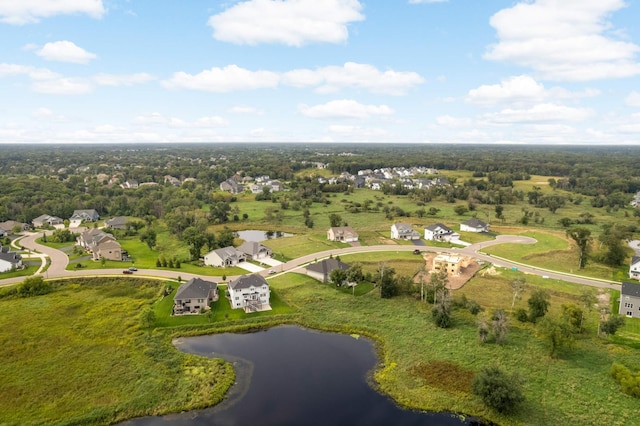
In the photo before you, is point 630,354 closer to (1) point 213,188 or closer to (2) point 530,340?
(2) point 530,340

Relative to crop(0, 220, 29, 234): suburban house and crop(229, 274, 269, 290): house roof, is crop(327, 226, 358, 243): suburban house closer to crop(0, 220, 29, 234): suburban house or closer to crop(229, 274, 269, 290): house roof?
crop(229, 274, 269, 290): house roof

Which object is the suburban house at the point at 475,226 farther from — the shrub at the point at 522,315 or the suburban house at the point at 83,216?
the suburban house at the point at 83,216

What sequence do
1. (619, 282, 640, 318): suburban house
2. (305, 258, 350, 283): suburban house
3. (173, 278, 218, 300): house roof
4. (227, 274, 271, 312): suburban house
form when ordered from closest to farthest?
(619, 282, 640, 318): suburban house
(173, 278, 218, 300): house roof
(227, 274, 271, 312): suburban house
(305, 258, 350, 283): suburban house

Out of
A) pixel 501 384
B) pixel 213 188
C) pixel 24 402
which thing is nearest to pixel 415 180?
pixel 213 188

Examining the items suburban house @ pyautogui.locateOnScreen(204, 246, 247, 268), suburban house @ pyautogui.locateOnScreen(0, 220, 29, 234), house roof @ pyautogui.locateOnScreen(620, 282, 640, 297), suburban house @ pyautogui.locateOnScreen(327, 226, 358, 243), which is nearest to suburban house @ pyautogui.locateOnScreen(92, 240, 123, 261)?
suburban house @ pyautogui.locateOnScreen(204, 246, 247, 268)

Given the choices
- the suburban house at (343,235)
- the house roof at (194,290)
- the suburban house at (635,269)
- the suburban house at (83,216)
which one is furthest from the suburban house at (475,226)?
the suburban house at (83,216)

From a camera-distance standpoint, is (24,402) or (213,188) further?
(213,188)

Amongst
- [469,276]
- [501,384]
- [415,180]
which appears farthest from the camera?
[415,180]
